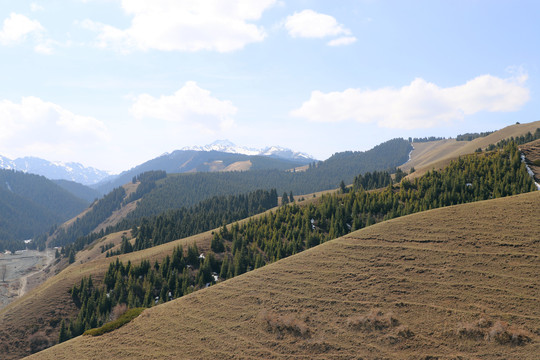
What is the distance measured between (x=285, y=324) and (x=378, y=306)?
1035cm

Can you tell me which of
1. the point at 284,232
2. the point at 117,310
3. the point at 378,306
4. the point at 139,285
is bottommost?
the point at 117,310

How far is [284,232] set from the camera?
104 m

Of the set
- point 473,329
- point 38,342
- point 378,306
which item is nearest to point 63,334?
point 38,342

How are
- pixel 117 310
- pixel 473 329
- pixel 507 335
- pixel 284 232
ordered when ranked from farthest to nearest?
1. pixel 284 232
2. pixel 117 310
3. pixel 473 329
4. pixel 507 335

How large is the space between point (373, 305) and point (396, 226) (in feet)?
64.9

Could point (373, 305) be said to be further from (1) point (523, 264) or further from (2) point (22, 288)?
(2) point (22, 288)

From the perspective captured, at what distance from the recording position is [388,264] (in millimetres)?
40719

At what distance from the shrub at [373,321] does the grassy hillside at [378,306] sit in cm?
10

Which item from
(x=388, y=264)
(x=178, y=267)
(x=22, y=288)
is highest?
(x=388, y=264)

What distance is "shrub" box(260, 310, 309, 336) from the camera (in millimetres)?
32938

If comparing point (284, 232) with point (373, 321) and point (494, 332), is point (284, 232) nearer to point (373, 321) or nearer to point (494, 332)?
point (373, 321)

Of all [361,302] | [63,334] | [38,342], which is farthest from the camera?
[63,334]

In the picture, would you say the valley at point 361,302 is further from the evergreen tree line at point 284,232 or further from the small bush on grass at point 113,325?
the evergreen tree line at point 284,232

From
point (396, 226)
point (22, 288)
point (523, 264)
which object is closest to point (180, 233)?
point (22, 288)
